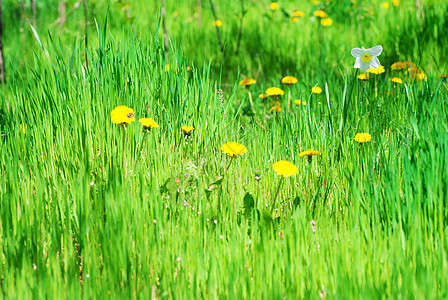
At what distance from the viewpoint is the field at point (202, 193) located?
1352 mm

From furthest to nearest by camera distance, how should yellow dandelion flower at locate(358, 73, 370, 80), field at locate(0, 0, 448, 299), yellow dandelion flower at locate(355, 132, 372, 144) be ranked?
yellow dandelion flower at locate(358, 73, 370, 80) → yellow dandelion flower at locate(355, 132, 372, 144) → field at locate(0, 0, 448, 299)

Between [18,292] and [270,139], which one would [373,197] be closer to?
[270,139]

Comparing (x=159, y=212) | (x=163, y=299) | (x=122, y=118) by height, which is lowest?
(x=163, y=299)

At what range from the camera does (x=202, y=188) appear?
6.30 ft

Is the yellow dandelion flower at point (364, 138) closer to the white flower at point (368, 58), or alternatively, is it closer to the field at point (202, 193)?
the field at point (202, 193)

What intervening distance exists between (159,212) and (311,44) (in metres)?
3.01

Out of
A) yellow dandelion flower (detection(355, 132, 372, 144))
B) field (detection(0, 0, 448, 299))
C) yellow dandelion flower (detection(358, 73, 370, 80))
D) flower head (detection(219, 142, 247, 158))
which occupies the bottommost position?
field (detection(0, 0, 448, 299))

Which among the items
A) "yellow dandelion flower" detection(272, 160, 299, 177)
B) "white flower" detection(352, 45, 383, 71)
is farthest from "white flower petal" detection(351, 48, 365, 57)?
"yellow dandelion flower" detection(272, 160, 299, 177)

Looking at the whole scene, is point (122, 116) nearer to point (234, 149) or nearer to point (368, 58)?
point (234, 149)

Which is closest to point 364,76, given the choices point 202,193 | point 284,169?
point 284,169

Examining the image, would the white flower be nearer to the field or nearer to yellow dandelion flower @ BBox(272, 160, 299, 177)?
the field

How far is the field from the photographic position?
135 cm

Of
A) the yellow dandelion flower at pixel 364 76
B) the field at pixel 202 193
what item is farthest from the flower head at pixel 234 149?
the yellow dandelion flower at pixel 364 76

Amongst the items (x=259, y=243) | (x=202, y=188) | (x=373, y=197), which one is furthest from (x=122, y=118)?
(x=373, y=197)
